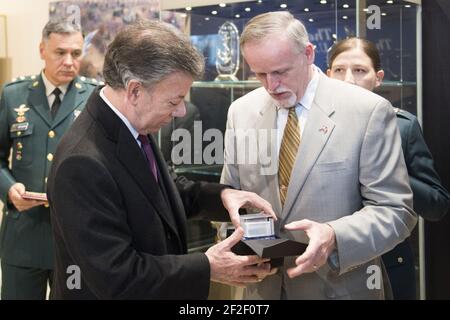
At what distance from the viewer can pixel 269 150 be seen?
1.93 metres

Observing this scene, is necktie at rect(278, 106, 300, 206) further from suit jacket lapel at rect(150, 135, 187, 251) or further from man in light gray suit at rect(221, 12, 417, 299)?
suit jacket lapel at rect(150, 135, 187, 251)

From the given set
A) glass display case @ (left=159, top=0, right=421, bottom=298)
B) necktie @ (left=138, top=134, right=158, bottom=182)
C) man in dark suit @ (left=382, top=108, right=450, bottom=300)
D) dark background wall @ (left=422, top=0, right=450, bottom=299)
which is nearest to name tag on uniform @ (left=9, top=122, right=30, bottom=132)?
glass display case @ (left=159, top=0, right=421, bottom=298)

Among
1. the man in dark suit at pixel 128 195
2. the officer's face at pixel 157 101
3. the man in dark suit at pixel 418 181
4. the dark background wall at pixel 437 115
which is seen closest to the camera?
the man in dark suit at pixel 128 195

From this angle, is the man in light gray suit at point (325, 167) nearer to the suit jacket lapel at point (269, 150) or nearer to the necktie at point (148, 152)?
the suit jacket lapel at point (269, 150)

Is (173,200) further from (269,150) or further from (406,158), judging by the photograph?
(406,158)

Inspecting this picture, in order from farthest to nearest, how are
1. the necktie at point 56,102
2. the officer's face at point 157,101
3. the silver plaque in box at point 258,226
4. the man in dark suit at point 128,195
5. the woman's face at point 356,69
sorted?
the necktie at point 56,102
the woman's face at point 356,69
the silver plaque in box at point 258,226
the officer's face at point 157,101
the man in dark suit at point 128,195

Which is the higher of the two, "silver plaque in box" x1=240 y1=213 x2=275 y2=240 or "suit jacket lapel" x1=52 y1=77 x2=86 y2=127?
"suit jacket lapel" x1=52 y1=77 x2=86 y2=127

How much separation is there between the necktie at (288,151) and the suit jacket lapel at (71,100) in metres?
1.38

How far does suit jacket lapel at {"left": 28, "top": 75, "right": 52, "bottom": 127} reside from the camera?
2924 mm

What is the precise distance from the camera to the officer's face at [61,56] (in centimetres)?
293

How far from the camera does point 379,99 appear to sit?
72.1 inches

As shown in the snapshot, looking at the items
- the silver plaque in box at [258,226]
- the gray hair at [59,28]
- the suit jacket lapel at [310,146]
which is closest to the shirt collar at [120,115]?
the silver plaque in box at [258,226]
